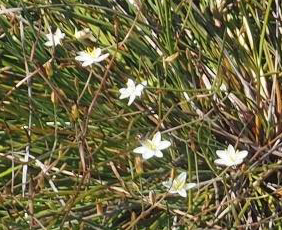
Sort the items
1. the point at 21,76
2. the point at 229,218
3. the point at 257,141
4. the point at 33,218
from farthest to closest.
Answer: the point at 21,76, the point at 257,141, the point at 229,218, the point at 33,218

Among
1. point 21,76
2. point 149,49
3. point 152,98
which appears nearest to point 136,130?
point 152,98

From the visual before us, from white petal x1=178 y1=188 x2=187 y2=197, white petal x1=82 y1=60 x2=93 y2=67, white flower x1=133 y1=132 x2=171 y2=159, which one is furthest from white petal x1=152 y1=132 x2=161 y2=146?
white petal x1=82 y1=60 x2=93 y2=67

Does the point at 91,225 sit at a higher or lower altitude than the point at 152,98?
lower

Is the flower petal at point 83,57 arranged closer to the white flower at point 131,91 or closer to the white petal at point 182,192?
the white flower at point 131,91

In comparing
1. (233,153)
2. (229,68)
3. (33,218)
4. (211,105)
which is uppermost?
(229,68)

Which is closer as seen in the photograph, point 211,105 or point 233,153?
point 233,153

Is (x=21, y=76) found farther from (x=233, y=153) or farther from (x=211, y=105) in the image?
(x=233, y=153)

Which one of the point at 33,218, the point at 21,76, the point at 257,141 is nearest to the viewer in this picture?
the point at 33,218

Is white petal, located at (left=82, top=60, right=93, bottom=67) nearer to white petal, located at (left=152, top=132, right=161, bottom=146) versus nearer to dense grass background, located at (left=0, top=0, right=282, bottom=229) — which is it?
dense grass background, located at (left=0, top=0, right=282, bottom=229)
